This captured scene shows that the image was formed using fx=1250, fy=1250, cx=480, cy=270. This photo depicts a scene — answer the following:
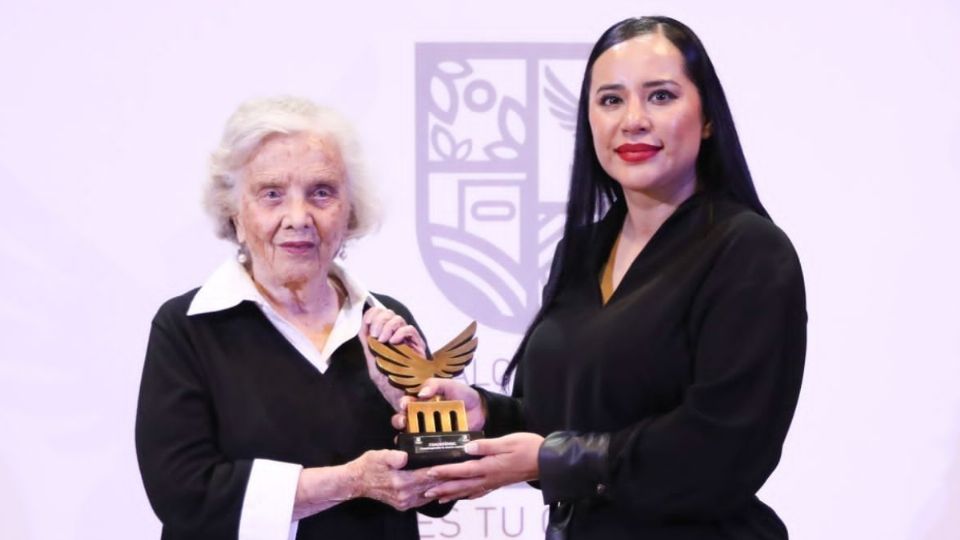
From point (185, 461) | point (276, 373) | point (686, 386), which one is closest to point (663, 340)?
point (686, 386)

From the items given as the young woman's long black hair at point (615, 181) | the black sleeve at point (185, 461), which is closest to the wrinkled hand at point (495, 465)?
the young woman's long black hair at point (615, 181)

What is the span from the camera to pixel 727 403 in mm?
1640

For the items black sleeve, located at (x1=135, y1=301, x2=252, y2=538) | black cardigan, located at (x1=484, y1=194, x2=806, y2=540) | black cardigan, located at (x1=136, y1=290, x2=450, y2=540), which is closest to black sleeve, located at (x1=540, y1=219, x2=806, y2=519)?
black cardigan, located at (x1=484, y1=194, x2=806, y2=540)

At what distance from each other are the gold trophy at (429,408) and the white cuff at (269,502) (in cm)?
19

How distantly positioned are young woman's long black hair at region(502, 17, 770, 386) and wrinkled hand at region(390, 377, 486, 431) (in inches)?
4.6

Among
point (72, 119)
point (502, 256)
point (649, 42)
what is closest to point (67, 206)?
point (72, 119)

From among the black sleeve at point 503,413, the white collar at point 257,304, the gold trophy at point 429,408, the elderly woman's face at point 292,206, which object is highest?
the elderly woman's face at point 292,206

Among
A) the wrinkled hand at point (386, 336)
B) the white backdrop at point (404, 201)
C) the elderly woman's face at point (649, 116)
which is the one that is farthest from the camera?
the white backdrop at point (404, 201)

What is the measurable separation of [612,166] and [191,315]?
0.71 m

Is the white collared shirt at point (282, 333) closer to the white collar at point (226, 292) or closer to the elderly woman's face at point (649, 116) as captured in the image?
the white collar at point (226, 292)

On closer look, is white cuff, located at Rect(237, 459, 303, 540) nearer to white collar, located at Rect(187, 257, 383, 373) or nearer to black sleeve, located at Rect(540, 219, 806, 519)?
white collar, located at Rect(187, 257, 383, 373)

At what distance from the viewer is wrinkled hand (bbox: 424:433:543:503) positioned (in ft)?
5.79

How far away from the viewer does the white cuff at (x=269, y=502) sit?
1892 mm

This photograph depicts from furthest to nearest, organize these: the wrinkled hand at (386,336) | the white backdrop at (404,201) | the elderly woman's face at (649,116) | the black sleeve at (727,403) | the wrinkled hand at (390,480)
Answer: the white backdrop at (404,201), the wrinkled hand at (386,336), the wrinkled hand at (390,480), the elderly woman's face at (649,116), the black sleeve at (727,403)
